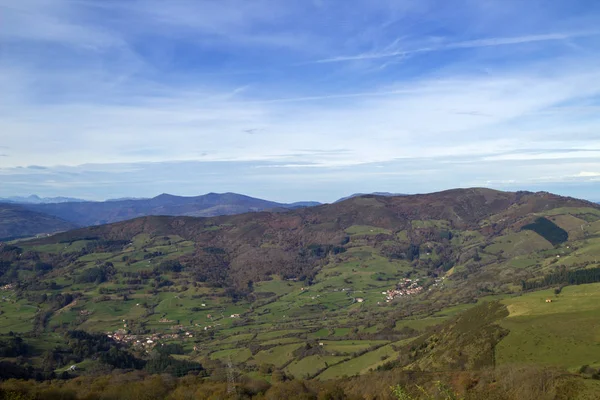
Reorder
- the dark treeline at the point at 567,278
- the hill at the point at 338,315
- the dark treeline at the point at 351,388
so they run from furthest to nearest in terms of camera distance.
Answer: the dark treeline at the point at 567,278, the hill at the point at 338,315, the dark treeline at the point at 351,388

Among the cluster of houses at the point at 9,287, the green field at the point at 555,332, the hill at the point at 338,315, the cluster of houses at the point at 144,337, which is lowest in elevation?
the cluster of houses at the point at 9,287

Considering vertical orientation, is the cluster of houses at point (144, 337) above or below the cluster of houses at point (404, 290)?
below

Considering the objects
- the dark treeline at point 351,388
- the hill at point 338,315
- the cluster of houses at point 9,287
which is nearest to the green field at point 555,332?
the hill at point 338,315

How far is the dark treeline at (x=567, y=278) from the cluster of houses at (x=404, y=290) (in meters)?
39.1

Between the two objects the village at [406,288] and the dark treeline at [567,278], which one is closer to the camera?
the dark treeline at [567,278]

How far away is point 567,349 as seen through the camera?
61.5 meters

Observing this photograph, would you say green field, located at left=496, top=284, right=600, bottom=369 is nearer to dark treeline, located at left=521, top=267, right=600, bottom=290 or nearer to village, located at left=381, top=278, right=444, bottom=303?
dark treeline, located at left=521, top=267, right=600, bottom=290

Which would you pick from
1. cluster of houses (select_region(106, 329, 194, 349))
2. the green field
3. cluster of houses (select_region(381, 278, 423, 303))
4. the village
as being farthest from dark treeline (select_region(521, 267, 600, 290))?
cluster of houses (select_region(106, 329, 194, 349))

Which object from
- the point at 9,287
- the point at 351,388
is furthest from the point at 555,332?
the point at 9,287

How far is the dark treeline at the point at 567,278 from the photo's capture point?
352 ft

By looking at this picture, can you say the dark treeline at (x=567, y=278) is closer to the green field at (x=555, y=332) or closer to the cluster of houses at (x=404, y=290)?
the green field at (x=555, y=332)

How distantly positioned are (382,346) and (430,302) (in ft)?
139

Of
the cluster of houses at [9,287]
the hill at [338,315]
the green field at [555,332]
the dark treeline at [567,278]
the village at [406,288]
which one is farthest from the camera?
the cluster of houses at [9,287]

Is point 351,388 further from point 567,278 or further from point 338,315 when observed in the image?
point 567,278
